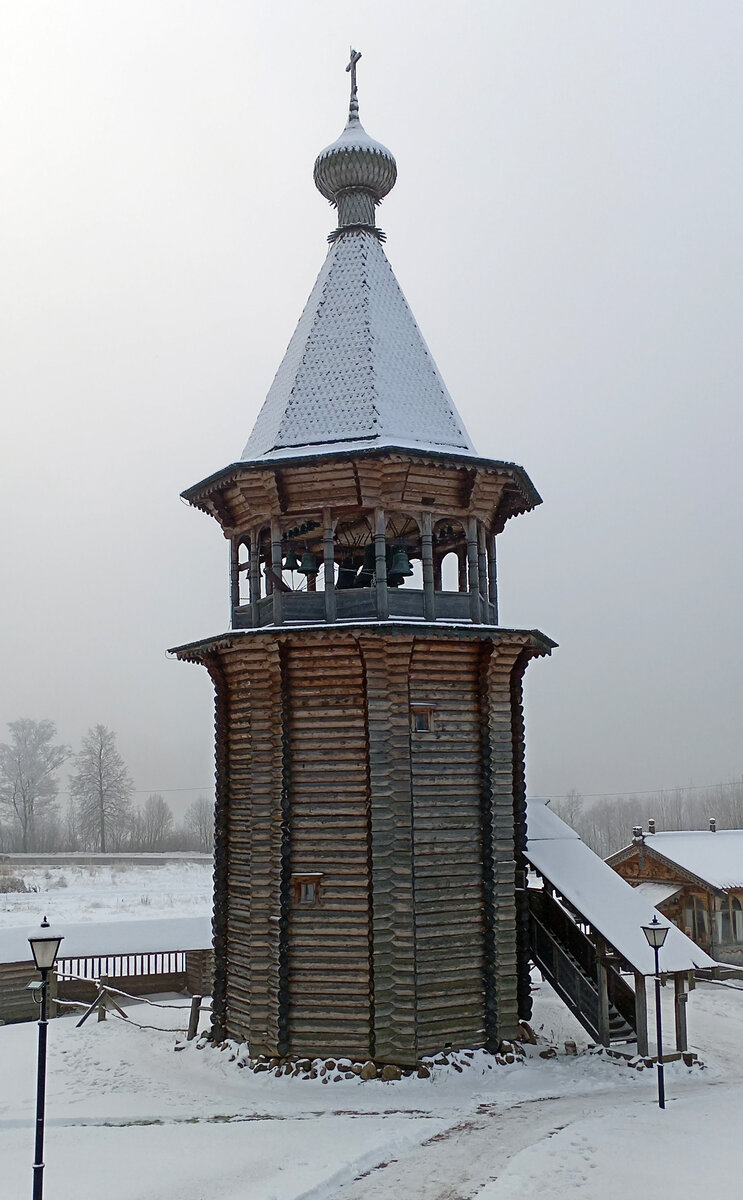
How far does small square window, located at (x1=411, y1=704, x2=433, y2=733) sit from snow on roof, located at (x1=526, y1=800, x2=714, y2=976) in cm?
331

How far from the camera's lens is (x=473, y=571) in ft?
52.2

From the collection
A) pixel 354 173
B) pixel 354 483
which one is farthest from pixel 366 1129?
pixel 354 173

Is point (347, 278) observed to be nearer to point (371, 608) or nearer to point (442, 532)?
point (442, 532)

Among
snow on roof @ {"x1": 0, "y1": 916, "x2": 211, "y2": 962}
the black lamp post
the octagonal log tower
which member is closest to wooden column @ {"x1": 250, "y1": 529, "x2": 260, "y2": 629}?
the octagonal log tower

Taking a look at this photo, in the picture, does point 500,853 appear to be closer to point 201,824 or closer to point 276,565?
point 276,565

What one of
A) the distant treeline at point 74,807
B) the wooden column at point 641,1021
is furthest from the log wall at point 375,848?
the distant treeline at point 74,807

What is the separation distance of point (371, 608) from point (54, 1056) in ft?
29.8

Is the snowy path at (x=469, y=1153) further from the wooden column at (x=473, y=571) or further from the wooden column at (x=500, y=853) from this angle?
the wooden column at (x=473, y=571)

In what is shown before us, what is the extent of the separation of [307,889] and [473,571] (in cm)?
561

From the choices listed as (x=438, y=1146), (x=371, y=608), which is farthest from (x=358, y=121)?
(x=438, y=1146)

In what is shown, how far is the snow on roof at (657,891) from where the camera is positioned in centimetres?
2636

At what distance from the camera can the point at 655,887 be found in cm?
2727

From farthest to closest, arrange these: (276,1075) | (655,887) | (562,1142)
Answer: (655,887)
(276,1075)
(562,1142)

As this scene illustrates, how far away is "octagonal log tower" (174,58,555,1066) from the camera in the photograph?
1432 centimetres
